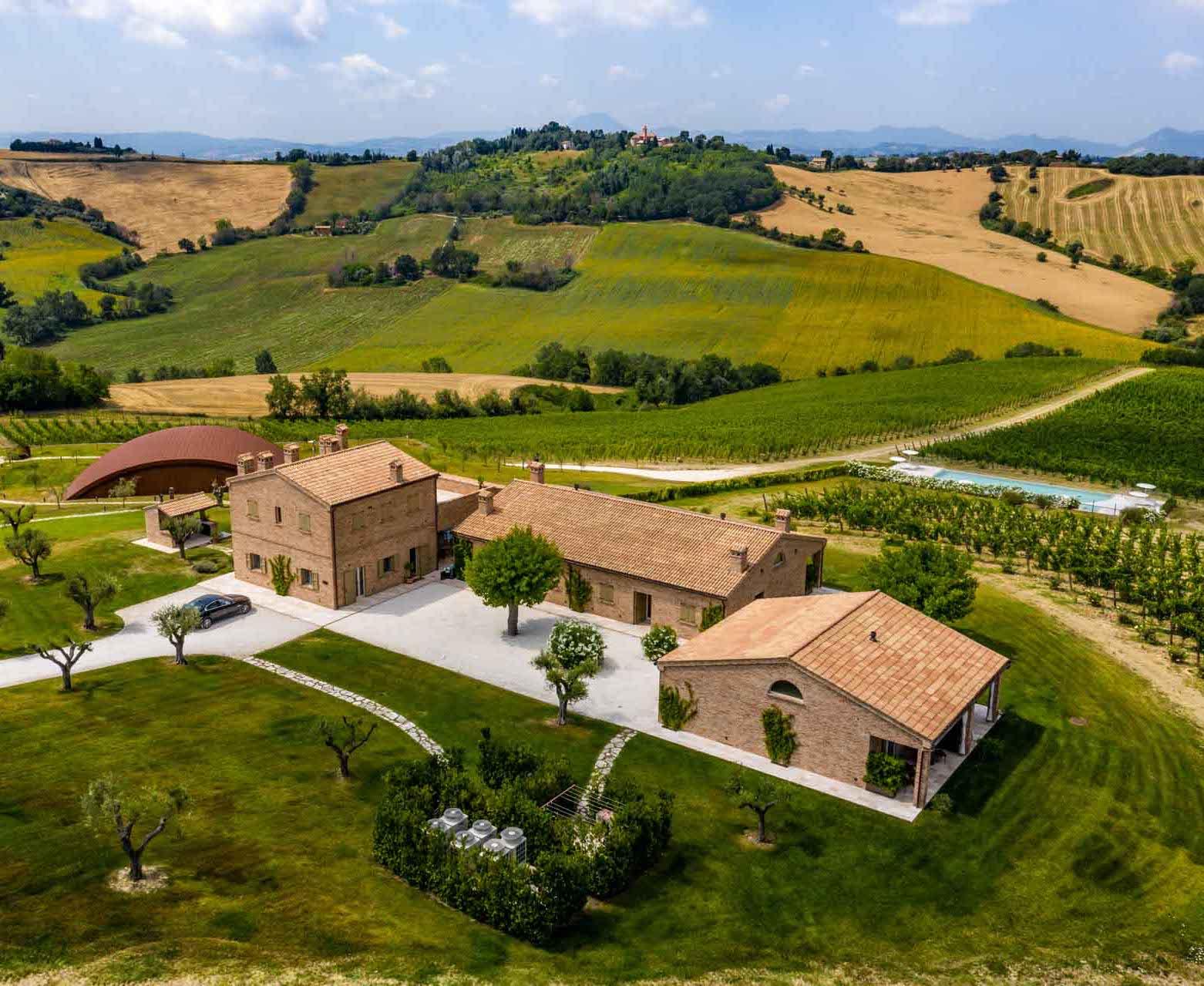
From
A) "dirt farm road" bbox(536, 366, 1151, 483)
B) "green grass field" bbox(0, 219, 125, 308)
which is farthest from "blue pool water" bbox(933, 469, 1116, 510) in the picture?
"green grass field" bbox(0, 219, 125, 308)

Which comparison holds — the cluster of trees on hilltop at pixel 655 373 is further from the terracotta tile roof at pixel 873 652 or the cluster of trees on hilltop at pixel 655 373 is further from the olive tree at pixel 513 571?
the terracotta tile roof at pixel 873 652

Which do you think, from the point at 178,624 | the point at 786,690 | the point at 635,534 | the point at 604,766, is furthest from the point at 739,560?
the point at 178,624

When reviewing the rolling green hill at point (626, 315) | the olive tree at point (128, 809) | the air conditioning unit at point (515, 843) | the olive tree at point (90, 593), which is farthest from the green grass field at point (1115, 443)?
the olive tree at point (128, 809)

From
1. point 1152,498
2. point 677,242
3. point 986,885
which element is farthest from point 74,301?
point 986,885

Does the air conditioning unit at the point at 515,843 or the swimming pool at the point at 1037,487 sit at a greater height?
the air conditioning unit at the point at 515,843

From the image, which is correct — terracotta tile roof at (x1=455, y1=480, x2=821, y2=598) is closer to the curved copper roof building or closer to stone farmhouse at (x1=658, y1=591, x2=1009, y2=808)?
stone farmhouse at (x1=658, y1=591, x2=1009, y2=808)

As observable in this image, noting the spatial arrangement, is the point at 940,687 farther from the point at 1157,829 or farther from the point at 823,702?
the point at 1157,829
